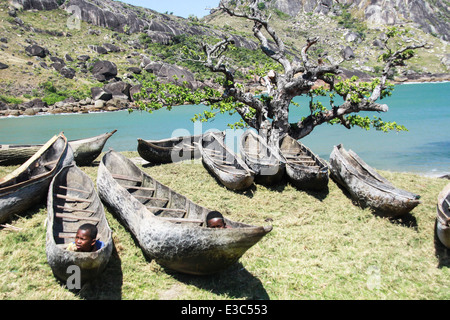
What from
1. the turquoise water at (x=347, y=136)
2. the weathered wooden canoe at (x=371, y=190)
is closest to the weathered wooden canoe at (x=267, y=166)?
the weathered wooden canoe at (x=371, y=190)

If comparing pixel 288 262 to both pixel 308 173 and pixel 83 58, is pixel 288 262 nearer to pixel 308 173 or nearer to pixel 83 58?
pixel 308 173

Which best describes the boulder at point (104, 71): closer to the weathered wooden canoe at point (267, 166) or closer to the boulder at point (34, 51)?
the boulder at point (34, 51)

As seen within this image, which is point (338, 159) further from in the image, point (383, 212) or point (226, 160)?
point (226, 160)

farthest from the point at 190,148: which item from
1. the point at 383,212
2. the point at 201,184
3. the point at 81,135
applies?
the point at 81,135

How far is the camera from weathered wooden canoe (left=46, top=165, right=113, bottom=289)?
4.04 metres

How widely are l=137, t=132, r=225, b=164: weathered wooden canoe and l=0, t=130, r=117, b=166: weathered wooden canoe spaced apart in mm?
1294

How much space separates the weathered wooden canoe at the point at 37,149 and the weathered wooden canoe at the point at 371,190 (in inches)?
294

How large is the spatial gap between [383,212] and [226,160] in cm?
496

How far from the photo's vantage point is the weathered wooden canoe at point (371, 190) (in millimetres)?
7156

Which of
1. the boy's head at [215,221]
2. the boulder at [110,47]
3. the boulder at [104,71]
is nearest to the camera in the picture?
the boy's head at [215,221]

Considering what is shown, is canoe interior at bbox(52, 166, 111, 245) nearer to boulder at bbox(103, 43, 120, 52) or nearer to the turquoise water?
the turquoise water

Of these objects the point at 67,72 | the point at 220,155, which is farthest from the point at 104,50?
the point at 220,155

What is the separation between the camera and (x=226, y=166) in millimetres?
9586

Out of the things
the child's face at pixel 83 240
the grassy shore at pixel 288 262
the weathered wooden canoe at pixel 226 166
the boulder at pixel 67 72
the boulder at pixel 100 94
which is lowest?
the boulder at pixel 100 94
